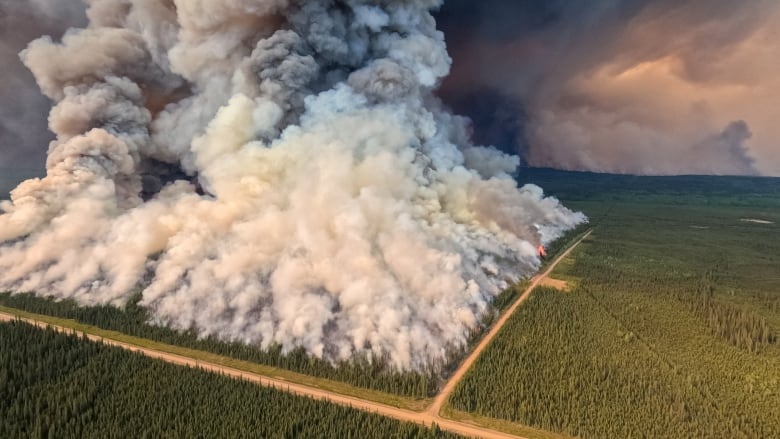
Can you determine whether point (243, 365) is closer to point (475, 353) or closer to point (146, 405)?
point (146, 405)

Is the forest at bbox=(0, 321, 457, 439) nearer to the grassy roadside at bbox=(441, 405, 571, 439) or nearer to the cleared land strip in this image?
the cleared land strip

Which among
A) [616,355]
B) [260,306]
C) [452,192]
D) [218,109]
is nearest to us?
[616,355]

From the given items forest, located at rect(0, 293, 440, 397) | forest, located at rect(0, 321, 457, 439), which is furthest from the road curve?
forest, located at rect(0, 321, 457, 439)

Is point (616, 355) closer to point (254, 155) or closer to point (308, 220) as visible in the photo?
point (308, 220)

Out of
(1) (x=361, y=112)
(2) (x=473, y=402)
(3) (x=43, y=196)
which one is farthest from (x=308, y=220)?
(3) (x=43, y=196)

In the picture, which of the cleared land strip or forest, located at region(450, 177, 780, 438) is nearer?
the cleared land strip

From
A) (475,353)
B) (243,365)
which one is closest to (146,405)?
(243,365)
